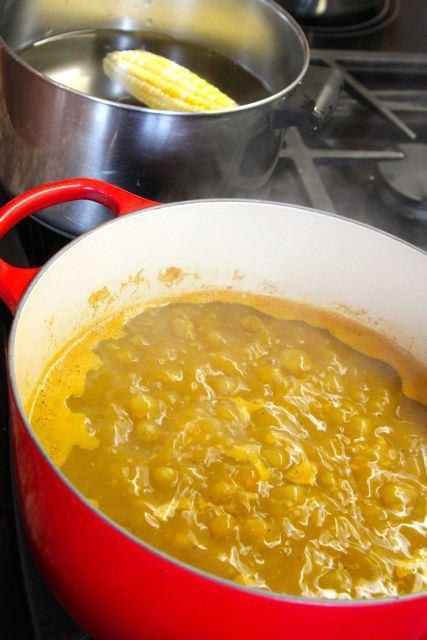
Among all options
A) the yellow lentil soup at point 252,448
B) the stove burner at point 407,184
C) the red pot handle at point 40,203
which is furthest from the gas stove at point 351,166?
the red pot handle at point 40,203

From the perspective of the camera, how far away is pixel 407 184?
128 cm

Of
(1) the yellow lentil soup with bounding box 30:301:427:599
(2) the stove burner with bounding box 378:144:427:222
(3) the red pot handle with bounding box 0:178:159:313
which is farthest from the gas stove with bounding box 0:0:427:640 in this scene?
(3) the red pot handle with bounding box 0:178:159:313

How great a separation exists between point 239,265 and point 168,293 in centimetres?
10

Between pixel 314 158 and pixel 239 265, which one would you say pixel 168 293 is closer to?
pixel 239 265

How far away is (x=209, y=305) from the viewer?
3.28ft

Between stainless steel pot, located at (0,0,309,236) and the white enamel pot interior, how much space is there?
4.3 inches

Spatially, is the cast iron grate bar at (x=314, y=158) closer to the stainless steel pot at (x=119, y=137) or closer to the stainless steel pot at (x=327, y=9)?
the stainless steel pot at (x=119, y=137)

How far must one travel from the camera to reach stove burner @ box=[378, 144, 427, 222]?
1259mm

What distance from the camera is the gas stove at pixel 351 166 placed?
0.77 metres

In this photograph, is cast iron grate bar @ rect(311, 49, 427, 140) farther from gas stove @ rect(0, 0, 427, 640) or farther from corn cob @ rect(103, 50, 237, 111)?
corn cob @ rect(103, 50, 237, 111)

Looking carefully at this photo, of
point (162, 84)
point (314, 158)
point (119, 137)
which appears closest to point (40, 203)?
point (119, 137)

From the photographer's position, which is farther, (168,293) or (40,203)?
(168,293)

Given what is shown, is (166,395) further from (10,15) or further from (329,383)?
(10,15)

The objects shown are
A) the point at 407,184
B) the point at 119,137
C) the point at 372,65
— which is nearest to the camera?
the point at 119,137
